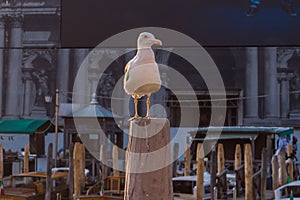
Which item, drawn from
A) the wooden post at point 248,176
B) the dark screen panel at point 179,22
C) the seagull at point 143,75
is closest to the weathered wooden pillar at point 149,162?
the seagull at point 143,75

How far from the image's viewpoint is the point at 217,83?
38.4 feet

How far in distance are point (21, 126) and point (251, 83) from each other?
4.97 metres

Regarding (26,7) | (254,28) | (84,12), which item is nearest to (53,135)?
(26,7)

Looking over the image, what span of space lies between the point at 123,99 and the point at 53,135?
172 cm

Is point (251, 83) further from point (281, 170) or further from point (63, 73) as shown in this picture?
point (281, 170)

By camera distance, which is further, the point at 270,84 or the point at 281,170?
the point at 270,84

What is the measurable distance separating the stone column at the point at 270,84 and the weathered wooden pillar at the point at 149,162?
9507mm

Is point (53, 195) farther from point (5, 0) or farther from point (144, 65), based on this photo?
point (5, 0)

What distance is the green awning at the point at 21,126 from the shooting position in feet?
34.7

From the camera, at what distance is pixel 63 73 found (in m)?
11.9

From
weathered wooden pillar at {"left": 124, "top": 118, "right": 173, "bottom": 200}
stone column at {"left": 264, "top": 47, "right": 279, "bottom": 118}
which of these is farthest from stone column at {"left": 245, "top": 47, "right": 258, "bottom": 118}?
weathered wooden pillar at {"left": 124, "top": 118, "right": 173, "bottom": 200}

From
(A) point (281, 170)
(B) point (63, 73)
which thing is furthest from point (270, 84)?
(B) point (63, 73)

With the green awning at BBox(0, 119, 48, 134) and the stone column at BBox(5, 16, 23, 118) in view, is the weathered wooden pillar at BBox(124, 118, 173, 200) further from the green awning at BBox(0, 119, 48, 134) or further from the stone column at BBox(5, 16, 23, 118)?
the stone column at BBox(5, 16, 23, 118)

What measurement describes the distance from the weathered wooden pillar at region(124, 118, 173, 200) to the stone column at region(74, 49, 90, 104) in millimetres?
9544
